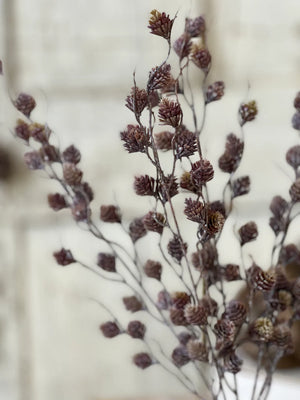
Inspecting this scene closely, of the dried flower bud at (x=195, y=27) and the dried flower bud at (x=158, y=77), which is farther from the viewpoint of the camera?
the dried flower bud at (x=195, y=27)

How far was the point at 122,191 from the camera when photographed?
1.61 meters

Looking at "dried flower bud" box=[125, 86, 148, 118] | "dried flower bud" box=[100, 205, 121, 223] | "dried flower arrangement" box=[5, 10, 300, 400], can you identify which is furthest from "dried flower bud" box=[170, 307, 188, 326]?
"dried flower bud" box=[125, 86, 148, 118]

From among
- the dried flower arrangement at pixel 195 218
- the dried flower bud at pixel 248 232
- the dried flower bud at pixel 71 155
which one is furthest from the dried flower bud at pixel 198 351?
the dried flower bud at pixel 71 155

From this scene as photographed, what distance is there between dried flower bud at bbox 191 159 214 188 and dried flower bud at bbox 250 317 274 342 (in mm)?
168

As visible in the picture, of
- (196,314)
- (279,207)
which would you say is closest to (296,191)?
(279,207)

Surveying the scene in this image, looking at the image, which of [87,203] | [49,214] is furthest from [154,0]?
[87,203]

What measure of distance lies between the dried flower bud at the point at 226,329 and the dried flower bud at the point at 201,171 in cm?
13

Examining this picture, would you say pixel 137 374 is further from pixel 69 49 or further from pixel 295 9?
pixel 295 9

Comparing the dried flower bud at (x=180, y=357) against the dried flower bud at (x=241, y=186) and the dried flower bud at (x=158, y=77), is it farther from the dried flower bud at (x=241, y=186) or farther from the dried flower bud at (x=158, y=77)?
the dried flower bud at (x=158, y=77)

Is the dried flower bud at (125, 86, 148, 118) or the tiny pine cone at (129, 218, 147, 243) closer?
the dried flower bud at (125, 86, 148, 118)

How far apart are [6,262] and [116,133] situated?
1.35 ft

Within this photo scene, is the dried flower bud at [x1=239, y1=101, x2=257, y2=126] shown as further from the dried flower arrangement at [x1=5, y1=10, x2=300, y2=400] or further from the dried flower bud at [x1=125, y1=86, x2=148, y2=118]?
the dried flower bud at [x1=125, y1=86, x2=148, y2=118]

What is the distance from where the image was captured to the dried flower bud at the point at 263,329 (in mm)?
609

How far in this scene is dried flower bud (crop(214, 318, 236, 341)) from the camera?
57 cm
